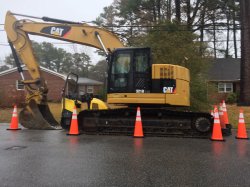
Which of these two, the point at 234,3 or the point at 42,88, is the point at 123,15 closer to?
the point at 234,3

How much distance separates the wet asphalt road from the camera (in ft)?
19.0

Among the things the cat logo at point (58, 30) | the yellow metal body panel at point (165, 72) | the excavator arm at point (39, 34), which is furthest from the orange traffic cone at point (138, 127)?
the cat logo at point (58, 30)

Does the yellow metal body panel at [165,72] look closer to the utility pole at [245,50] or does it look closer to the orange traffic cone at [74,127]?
the orange traffic cone at [74,127]

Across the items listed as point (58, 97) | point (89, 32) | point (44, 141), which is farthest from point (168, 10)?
point (44, 141)

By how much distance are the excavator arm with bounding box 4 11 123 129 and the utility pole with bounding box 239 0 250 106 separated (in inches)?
665

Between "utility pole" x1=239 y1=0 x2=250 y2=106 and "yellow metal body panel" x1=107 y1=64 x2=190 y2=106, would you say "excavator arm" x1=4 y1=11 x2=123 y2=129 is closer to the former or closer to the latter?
"yellow metal body panel" x1=107 y1=64 x2=190 y2=106

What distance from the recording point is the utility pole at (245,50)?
2706 centimetres

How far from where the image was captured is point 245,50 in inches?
1088

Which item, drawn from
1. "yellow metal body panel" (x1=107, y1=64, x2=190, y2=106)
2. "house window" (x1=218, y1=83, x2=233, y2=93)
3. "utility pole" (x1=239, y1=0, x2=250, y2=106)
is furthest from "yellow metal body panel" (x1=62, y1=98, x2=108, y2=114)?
"house window" (x1=218, y1=83, x2=233, y2=93)

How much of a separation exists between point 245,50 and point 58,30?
60.6 ft

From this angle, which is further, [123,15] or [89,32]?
[123,15]

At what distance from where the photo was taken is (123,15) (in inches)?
1480

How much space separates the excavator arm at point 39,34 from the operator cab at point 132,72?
1.51 meters

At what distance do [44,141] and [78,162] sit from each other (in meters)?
3.12
